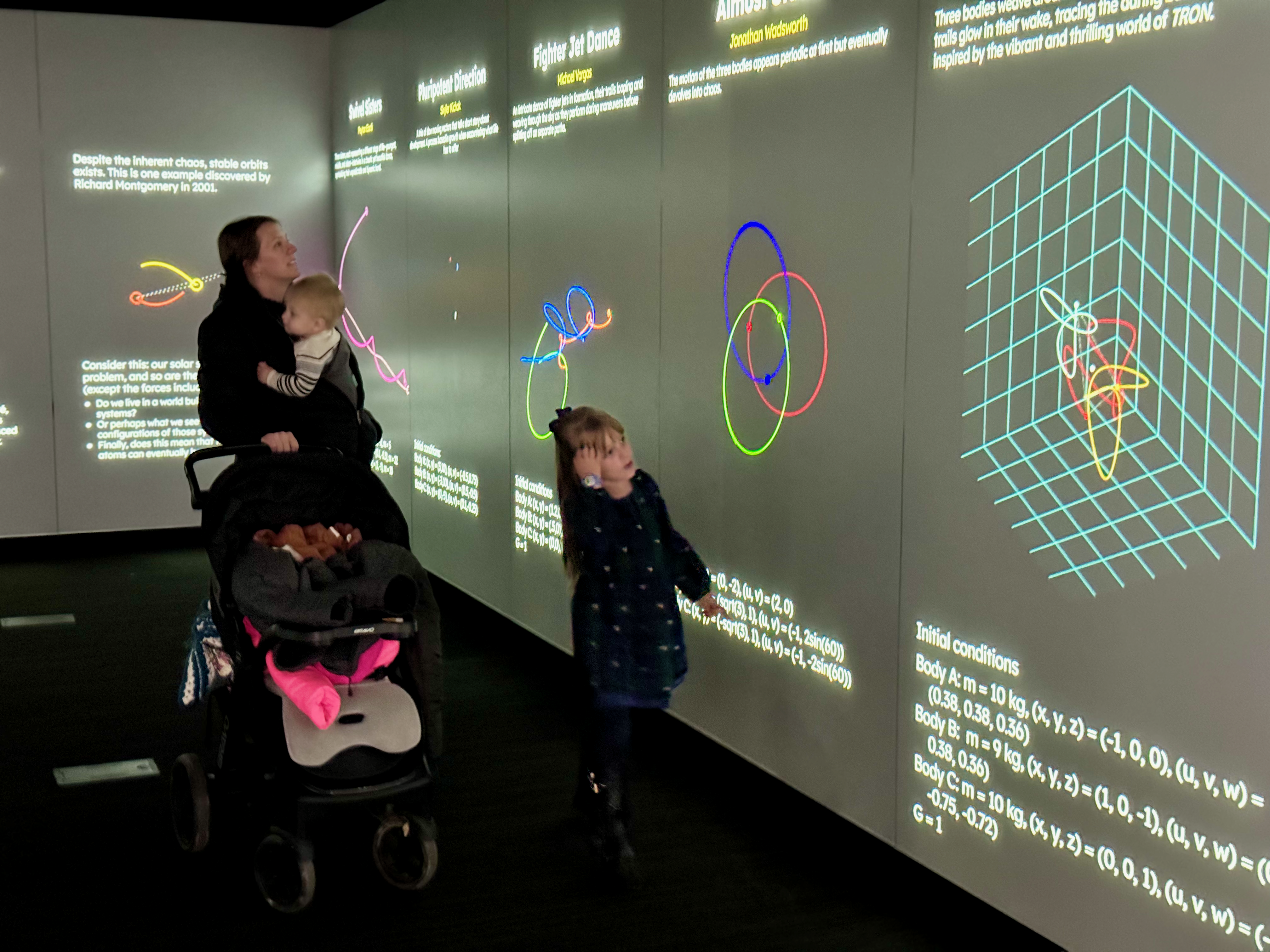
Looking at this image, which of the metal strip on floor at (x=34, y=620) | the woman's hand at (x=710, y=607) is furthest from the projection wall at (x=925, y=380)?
the metal strip on floor at (x=34, y=620)

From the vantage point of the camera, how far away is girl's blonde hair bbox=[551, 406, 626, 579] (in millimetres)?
3686

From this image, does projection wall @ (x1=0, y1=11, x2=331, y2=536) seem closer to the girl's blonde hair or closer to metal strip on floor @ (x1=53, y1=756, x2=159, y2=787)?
metal strip on floor @ (x1=53, y1=756, x2=159, y2=787)

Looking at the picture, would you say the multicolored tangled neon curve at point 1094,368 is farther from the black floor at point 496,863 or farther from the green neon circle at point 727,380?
the black floor at point 496,863

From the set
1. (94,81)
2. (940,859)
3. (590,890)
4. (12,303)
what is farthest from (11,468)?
(940,859)

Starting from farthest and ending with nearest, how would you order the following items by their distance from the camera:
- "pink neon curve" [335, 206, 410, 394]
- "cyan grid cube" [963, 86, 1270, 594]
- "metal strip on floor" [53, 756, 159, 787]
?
"pink neon curve" [335, 206, 410, 394]
"metal strip on floor" [53, 756, 159, 787]
"cyan grid cube" [963, 86, 1270, 594]

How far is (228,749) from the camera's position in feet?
12.2

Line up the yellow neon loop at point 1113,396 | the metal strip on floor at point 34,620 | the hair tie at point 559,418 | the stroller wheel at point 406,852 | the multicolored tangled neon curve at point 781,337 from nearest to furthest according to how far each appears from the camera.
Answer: the yellow neon loop at point 1113,396, the stroller wheel at point 406,852, the hair tie at point 559,418, the multicolored tangled neon curve at point 781,337, the metal strip on floor at point 34,620

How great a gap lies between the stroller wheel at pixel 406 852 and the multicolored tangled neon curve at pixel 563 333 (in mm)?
2281

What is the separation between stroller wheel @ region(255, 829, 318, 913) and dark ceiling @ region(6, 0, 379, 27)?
232 inches

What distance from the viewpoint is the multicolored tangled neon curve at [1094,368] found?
9.43ft

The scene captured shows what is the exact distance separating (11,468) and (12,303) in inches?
40.7

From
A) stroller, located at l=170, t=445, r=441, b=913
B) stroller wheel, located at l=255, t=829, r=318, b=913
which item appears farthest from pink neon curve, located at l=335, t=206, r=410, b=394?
stroller wheel, located at l=255, t=829, r=318, b=913

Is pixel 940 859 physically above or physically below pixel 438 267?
below

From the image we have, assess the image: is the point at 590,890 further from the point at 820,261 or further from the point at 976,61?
the point at 976,61
